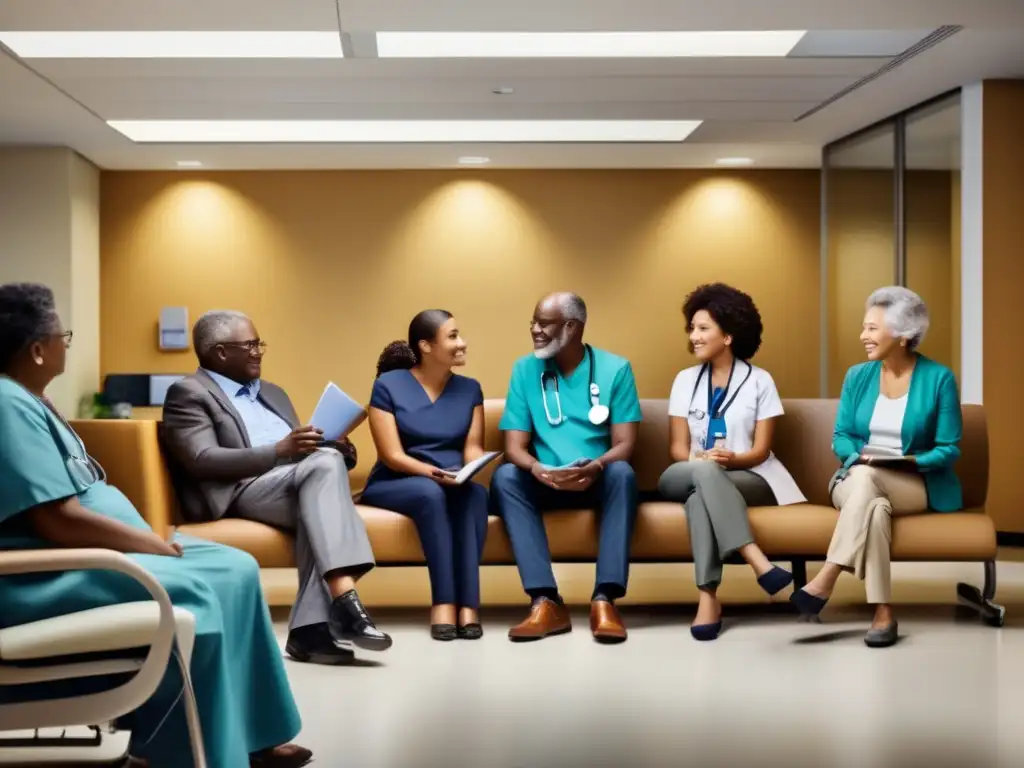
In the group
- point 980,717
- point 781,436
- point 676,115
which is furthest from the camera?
point 676,115

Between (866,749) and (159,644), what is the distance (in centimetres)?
188

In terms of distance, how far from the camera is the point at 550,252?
10.1m

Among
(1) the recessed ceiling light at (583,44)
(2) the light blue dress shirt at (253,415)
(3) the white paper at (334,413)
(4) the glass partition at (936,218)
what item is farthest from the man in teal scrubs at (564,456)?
(4) the glass partition at (936,218)

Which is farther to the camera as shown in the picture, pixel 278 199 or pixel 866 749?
pixel 278 199

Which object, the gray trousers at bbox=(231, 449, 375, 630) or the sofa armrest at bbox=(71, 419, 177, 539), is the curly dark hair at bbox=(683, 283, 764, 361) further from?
the sofa armrest at bbox=(71, 419, 177, 539)

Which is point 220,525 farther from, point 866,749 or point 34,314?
point 866,749

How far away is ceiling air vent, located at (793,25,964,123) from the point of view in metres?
6.32

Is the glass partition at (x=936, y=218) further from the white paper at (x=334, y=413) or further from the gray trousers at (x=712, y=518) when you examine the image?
the white paper at (x=334, y=413)

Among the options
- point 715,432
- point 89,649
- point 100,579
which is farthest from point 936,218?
point 89,649

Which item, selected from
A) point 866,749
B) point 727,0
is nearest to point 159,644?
point 866,749

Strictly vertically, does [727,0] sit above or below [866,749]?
above

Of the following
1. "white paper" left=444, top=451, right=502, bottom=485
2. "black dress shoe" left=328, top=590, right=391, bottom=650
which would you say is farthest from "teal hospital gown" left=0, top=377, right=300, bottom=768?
"white paper" left=444, top=451, right=502, bottom=485

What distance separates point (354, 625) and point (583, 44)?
12.1 feet

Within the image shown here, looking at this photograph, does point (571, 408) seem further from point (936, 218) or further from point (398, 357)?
point (936, 218)
